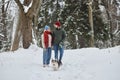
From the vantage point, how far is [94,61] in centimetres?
1606

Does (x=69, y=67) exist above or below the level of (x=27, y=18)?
below

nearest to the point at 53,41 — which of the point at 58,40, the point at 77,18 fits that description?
the point at 58,40

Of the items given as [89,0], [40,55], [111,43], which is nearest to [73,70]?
[40,55]

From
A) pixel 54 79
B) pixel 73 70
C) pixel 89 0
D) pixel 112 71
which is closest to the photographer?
pixel 54 79

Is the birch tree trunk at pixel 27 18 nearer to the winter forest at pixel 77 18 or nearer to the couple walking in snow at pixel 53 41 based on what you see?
the couple walking in snow at pixel 53 41

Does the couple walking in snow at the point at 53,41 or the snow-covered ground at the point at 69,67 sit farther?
the couple walking in snow at the point at 53,41

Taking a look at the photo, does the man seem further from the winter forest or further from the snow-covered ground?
the winter forest

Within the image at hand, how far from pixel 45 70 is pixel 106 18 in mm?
28902

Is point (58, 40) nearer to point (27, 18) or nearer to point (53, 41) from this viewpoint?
point (53, 41)

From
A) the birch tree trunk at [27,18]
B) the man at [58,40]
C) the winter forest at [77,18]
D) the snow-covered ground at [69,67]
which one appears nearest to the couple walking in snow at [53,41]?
the man at [58,40]

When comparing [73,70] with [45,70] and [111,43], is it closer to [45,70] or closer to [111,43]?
[45,70]

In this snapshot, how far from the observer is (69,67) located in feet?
48.8

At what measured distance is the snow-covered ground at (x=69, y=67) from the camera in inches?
493

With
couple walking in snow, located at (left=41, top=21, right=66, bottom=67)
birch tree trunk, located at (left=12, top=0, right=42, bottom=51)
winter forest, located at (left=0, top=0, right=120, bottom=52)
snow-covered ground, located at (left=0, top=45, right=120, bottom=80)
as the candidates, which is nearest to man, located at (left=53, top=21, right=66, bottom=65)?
couple walking in snow, located at (left=41, top=21, right=66, bottom=67)
